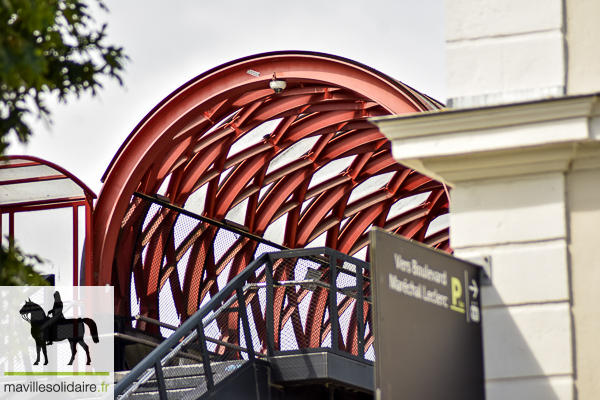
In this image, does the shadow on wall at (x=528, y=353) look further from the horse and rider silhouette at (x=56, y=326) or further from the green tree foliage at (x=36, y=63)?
the horse and rider silhouette at (x=56, y=326)

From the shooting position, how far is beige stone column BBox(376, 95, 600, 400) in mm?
6250

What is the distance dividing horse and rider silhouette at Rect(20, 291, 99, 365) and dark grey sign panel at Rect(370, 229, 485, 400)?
669 centimetres

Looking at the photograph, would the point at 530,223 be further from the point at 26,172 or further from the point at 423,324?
the point at 26,172

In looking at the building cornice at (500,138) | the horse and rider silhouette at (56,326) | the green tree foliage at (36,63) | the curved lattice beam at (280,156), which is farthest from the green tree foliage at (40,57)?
the curved lattice beam at (280,156)

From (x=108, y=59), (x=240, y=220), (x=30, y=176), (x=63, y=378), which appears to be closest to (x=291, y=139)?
(x=240, y=220)

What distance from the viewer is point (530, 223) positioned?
6496mm

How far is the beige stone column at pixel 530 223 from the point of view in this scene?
625 cm

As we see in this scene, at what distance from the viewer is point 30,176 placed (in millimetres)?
14477

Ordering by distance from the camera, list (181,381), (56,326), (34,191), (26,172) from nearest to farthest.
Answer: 1. (181,381)
2. (56,326)
3. (26,172)
4. (34,191)

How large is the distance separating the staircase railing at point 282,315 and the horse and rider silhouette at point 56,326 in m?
2.92

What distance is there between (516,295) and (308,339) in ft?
12.8

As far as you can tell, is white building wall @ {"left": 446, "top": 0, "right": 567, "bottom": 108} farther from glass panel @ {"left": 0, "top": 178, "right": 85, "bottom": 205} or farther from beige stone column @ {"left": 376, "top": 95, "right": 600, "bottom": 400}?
glass panel @ {"left": 0, "top": 178, "right": 85, "bottom": 205}

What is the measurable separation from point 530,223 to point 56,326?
830 cm

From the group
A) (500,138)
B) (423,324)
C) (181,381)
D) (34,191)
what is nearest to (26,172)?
(34,191)
